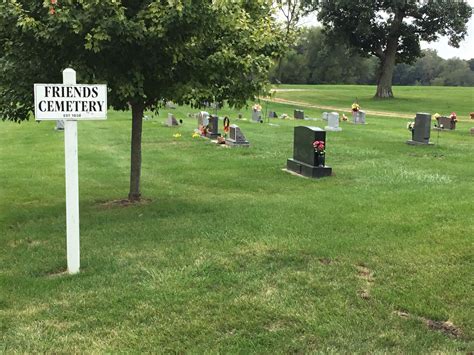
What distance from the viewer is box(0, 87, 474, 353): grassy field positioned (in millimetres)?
3852

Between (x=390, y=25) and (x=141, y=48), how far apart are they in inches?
1630

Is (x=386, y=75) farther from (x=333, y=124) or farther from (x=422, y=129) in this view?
(x=422, y=129)

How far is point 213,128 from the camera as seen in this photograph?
1845 cm

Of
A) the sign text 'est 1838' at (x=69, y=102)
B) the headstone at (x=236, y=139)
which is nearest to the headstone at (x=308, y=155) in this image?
the headstone at (x=236, y=139)

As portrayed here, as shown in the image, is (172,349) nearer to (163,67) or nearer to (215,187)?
(163,67)

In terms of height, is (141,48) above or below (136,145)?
above

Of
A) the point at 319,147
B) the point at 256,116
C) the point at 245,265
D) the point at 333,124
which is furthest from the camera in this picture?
the point at 256,116

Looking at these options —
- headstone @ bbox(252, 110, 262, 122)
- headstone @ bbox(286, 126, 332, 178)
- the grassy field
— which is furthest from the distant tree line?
the grassy field

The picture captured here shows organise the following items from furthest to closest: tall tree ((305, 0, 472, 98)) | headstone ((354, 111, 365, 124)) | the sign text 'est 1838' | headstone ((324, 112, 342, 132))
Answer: tall tree ((305, 0, 472, 98)), headstone ((354, 111, 365, 124)), headstone ((324, 112, 342, 132)), the sign text 'est 1838'

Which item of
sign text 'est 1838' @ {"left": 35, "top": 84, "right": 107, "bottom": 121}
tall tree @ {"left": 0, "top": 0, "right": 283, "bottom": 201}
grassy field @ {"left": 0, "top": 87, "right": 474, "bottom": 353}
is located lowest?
grassy field @ {"left": 0, "top": 87, "right": 474, "bottom": 353}

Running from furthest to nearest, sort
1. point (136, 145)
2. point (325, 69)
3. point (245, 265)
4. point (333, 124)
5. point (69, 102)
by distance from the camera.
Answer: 1. point (325, 69)
2. point (333, 124)
3. point (136, 145)
4. point (245, 265)
5. point (69, 102)

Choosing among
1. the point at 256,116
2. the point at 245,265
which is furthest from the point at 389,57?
the point at 245,265

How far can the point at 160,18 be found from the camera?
22.0 ft

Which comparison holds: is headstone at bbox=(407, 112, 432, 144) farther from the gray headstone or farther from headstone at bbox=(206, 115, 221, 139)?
headstone at bbox=(206, 115, 221, 139)
